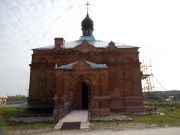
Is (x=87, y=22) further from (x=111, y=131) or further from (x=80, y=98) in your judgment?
(x=111, y=131)

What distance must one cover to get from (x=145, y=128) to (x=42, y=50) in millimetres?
15672

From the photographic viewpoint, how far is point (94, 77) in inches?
747

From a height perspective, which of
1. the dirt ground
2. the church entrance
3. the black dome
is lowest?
the dirt ground

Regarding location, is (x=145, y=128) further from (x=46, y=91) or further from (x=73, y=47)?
(x=73, y=47)

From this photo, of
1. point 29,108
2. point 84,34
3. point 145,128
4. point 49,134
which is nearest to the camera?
point 49,134

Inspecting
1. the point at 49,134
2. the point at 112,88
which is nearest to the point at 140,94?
the point at 112,88

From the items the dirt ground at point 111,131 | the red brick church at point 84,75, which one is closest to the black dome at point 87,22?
the red brick church at point 84,75

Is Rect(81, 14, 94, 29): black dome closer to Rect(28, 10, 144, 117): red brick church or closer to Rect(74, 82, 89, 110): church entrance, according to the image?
Rect(28, 10, 144, 117): red brick church

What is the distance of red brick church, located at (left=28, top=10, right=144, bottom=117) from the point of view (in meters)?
19.2

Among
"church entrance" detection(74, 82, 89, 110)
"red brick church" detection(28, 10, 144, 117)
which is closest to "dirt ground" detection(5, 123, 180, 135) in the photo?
"red brick church" detection(28, 10, 144, 117)

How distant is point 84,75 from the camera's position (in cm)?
1912

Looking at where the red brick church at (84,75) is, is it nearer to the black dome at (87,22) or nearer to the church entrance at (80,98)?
the church entrance at (80,98)

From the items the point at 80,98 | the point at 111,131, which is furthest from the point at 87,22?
the point at 111,131

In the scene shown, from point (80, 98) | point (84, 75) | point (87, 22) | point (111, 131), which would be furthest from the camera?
point (87, 22)
